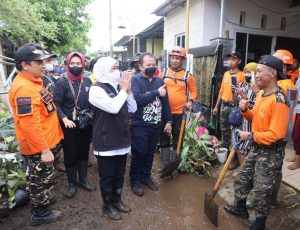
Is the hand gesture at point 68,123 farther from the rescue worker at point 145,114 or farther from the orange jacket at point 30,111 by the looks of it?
the rescue worker at point 145,114

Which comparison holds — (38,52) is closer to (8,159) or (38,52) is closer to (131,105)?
(131,105)

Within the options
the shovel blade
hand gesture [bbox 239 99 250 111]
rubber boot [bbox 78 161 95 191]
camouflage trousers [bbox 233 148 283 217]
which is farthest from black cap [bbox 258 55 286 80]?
rubber boot [bbox 78 161 95 191]

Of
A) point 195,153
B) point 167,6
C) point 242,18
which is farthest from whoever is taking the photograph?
point 167,6

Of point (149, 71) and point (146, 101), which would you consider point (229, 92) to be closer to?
point (149, 71)

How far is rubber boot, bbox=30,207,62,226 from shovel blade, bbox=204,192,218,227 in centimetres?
181

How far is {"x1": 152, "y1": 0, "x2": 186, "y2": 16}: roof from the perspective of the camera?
9.15 m

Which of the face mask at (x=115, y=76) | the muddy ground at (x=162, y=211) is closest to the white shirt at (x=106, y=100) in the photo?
the face mask at (x=115, y=76)

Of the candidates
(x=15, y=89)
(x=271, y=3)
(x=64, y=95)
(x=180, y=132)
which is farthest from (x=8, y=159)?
(x=271, y=3)

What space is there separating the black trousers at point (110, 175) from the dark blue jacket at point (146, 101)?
Answer: 672 millimetres

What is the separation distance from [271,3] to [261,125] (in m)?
7.09

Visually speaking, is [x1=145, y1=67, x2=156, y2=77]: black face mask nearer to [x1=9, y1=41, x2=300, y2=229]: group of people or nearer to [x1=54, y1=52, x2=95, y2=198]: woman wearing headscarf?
[x1=9, y1=41, x2=300, y2=229]: group of people

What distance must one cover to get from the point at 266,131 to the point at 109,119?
1.64 meters

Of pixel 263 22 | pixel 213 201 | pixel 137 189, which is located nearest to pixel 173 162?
pixel 137 189

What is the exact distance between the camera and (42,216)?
2990mm
